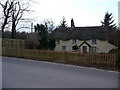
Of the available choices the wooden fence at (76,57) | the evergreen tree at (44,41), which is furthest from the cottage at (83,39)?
the wooden fence at (76,57)

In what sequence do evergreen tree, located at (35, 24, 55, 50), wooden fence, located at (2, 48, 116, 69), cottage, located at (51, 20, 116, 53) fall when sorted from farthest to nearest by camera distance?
cottage, located at (51, 20, 116, 53) → evergreen tree, located at (35, 24, 55, 50) → wooden fence, located at (2, 48, 116, 69)

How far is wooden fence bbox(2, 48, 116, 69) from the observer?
17600mm

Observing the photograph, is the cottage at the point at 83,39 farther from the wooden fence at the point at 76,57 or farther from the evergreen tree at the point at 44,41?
the wooden fence at the point at 76,57

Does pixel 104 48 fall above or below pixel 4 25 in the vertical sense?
below

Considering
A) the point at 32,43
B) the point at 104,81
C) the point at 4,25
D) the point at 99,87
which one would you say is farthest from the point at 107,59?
the point at 4,25

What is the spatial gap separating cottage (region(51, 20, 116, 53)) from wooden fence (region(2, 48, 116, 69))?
83.6 ft

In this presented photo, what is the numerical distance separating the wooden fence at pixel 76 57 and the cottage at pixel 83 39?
83.6 ft

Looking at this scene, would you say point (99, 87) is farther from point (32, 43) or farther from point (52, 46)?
point (52, 46)

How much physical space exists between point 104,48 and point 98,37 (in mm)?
2692

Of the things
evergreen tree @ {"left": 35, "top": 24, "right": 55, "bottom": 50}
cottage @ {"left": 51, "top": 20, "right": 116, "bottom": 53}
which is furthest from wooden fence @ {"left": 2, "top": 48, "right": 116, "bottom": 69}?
cottage @ {"left": 51, "top": 20, "right": 116, "bottom": 53}

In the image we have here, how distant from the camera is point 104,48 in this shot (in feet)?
164

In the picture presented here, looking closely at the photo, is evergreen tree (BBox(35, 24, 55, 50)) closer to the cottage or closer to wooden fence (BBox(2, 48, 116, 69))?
the cottage

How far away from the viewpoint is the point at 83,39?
169 feet

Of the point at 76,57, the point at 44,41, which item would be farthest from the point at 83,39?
the point at 76,57
